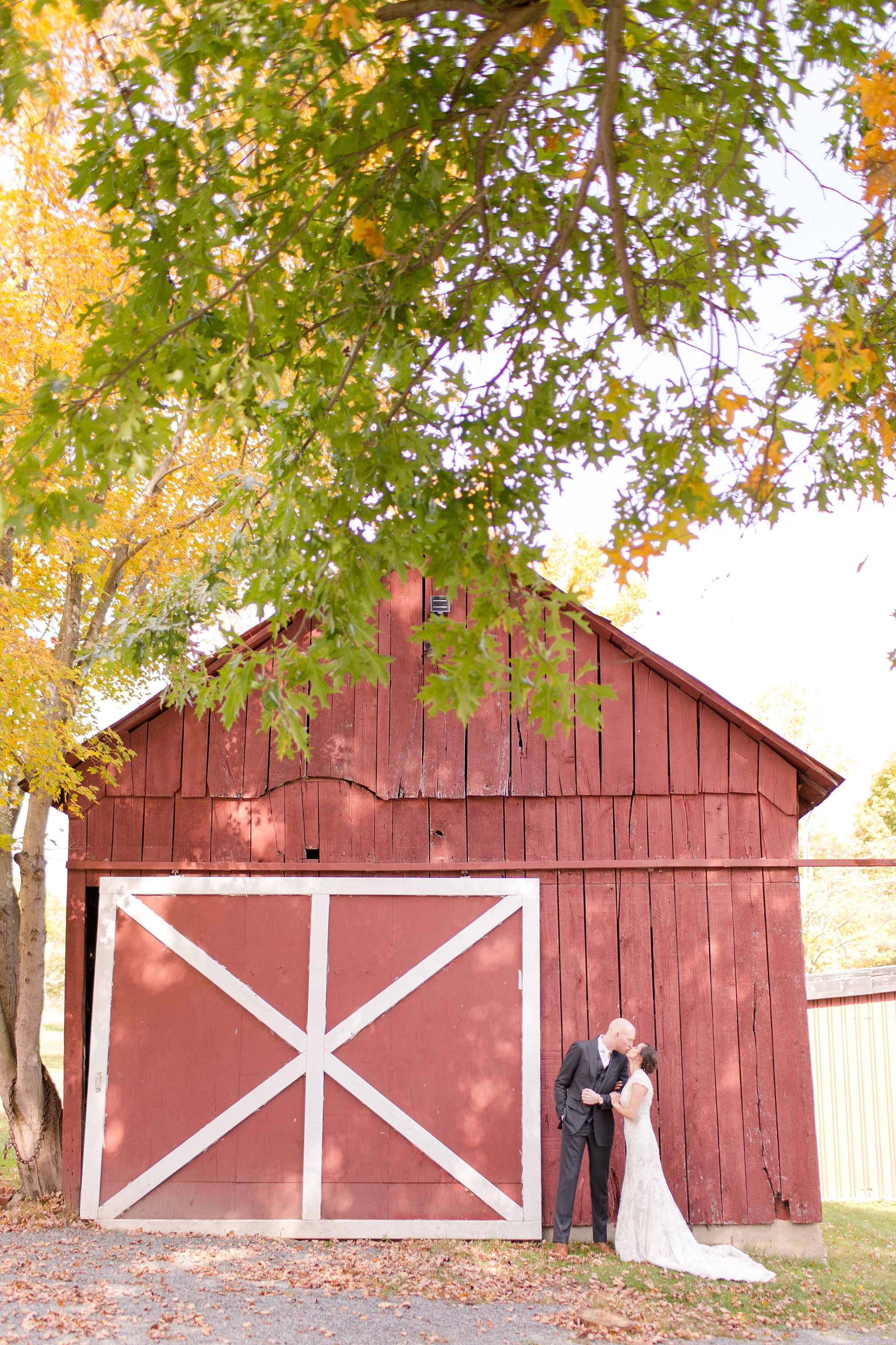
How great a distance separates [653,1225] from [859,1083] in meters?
9.04

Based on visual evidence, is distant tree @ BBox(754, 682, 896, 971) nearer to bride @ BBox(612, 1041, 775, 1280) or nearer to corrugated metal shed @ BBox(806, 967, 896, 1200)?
corrugated metal shed @ BBox(806, 967, 896, 1200)

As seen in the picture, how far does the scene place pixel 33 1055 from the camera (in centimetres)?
831

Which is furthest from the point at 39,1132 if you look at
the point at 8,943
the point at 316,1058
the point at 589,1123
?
the point at 589,1123

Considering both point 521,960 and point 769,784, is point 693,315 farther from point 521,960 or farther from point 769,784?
point 521,960

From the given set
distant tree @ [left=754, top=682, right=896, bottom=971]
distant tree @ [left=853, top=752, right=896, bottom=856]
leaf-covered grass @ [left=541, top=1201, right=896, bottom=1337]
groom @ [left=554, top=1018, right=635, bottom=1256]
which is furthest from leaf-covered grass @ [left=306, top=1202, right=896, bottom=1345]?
distant tree @ [left=853, top=752, right=896, bottom=856]

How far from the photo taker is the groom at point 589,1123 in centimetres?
697

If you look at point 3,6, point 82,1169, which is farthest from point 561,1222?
point 3,6

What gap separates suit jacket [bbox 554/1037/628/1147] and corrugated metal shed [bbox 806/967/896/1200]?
26.9 feet

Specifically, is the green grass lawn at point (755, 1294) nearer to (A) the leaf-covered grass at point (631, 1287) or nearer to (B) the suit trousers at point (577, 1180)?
(A) the leaf-covered grass at point (631, 1287)

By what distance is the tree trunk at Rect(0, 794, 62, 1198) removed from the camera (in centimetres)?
809

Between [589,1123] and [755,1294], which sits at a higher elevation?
[589,1123]

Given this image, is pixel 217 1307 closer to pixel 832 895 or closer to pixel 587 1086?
pixel 587 1086

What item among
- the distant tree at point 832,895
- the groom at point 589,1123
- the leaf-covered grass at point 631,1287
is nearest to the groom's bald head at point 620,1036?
the groom at point 589,1123

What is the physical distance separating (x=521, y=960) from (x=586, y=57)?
5.90m
